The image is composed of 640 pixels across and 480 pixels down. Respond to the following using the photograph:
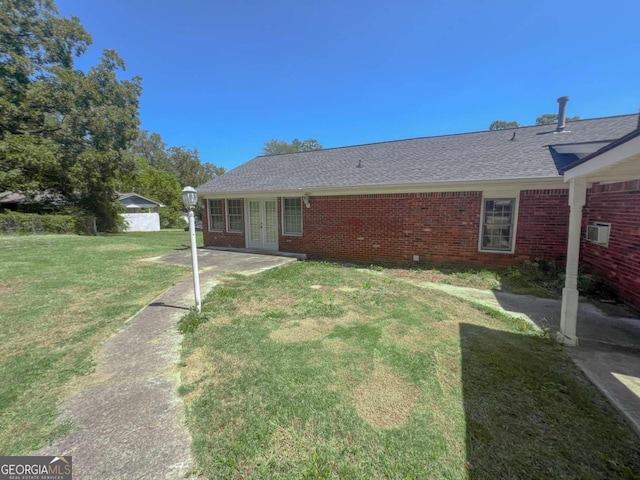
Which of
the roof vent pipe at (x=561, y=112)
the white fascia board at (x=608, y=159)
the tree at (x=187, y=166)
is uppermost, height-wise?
the tree at (x=187, y=166)

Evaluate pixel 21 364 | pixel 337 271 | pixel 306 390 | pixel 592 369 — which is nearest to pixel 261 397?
pixel 306 390

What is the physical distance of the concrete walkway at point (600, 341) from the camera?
2702 mm

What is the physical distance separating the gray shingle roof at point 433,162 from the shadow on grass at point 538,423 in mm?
5145

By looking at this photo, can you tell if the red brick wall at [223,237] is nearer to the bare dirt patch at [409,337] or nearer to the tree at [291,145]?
the bare dirt patch at [409,337]

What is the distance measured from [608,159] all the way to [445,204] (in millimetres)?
5098

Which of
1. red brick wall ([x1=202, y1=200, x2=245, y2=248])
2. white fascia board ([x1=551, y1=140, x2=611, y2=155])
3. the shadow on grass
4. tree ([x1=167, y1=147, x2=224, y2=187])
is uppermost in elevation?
tree ([x1=167, y1=147, x2=224, y2=187])

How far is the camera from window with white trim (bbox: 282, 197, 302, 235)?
10.1 meters

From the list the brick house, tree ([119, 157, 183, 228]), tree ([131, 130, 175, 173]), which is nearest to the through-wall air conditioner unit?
the brick house

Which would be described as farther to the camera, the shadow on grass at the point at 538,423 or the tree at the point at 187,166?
the tree at the point at 187,166

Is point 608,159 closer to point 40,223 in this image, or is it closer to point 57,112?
point 40,223

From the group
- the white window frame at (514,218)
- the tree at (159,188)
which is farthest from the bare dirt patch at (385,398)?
the tree at (159,188)

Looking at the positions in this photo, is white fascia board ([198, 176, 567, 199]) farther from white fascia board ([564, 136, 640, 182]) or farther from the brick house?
white fascia board ([564, 136, 640, 182])

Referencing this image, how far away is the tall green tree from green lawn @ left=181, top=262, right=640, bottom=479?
2084 centimetres

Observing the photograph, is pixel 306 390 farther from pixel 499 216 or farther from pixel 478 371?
pixel 499 216
